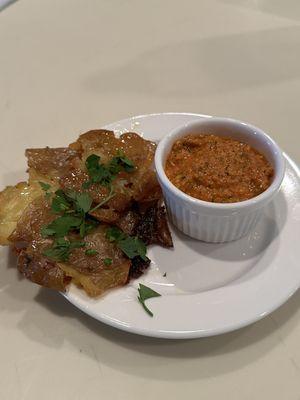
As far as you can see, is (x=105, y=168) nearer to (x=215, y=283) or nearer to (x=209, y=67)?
(x=215, y=283)

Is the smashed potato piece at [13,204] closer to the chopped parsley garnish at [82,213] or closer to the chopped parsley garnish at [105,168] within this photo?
the chopped parsley garnish at [82,213]

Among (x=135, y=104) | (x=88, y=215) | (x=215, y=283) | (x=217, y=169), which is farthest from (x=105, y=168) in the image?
(x=135, y=104)

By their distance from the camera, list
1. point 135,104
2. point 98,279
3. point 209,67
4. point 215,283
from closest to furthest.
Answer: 1. point 98,279
2. point 215,283
3. point 135,104
4. point 209,67

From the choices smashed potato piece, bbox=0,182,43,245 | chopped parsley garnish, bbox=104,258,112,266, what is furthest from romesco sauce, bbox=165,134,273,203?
smashed potato piece, bbox=0,182,43,245

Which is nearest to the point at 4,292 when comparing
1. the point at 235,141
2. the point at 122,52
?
the point at 235,141

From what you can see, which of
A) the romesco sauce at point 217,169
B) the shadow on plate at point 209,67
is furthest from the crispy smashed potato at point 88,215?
the shadow on plate at point 209,67

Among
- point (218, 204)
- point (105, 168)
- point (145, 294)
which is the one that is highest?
point (105, 168)
